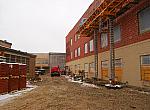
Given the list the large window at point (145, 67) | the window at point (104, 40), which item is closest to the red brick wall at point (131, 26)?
the large window at point (145, 67)

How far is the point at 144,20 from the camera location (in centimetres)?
1964

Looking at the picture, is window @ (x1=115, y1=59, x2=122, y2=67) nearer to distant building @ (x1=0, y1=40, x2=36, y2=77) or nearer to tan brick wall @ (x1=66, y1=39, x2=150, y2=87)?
tan brick wall @ (x1=66, y1=39, x2=150, y2=87)

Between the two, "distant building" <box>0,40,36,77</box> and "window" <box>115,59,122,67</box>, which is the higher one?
"distant building" <box>0,40,36,77</box>

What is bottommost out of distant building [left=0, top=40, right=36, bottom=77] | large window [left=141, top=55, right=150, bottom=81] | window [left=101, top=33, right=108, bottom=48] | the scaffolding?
large window [left=141, top=55, right=150, bottom=81]

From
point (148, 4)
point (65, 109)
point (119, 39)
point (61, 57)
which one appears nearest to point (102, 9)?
point (119, 39)

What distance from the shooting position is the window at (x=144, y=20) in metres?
19.1

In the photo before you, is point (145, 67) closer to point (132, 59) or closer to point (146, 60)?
point (146, 60)

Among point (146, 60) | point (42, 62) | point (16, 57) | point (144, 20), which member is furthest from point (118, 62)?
point (42, 62)

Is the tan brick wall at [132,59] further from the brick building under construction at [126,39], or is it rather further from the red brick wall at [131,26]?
the red brick wall at [131,26]

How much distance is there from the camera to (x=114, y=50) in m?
25.8

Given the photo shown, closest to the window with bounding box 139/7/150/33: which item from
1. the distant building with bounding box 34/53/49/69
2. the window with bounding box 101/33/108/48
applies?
the window with bounding box 101/33/108/48

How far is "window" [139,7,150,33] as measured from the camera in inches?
752

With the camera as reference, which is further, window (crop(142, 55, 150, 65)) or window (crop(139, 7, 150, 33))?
window (crop(139, 7, 150, 33))

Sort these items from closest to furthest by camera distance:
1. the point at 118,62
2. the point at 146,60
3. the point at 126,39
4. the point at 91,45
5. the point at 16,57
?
the point at 146,60
the point at 126,39
the point at 118,62
the point at 16,57
the point at 91,45
